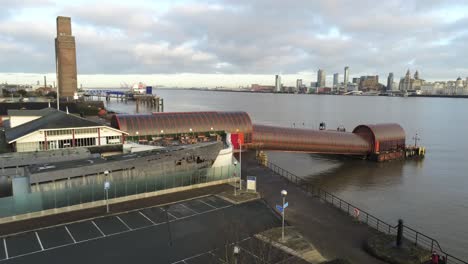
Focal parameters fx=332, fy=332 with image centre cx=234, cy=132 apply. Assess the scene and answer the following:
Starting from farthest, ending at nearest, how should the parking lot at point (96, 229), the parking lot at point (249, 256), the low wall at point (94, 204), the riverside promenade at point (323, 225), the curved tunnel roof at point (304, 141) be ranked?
the curved tunnel roof at point (304, 141) < the low wall at point (94, 204) < the riverside promenade at point (323, 225) < the parking lot at point (96, 229) < the parking lot at point (249, 256)

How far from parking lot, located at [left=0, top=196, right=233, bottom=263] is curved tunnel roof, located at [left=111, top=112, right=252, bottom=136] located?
25.9 metres

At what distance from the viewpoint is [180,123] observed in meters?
54.4

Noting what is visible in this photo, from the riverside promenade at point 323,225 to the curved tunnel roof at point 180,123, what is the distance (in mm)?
22106

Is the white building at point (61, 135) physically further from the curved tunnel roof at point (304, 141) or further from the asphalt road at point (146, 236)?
the curved tunnel roof at point (304, 141)

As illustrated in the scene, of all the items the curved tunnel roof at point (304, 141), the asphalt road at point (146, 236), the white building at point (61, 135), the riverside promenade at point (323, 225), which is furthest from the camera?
the curved tunnel roof at point (304, 141)

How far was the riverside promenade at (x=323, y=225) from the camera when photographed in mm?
20797

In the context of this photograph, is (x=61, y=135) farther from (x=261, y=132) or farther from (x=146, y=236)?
(x=261, y=132)

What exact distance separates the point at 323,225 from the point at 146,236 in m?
12.7

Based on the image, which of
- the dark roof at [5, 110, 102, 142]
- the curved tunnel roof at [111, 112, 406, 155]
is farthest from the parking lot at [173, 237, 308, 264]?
the curved tunnel roof at [111, 112, 406, 155]

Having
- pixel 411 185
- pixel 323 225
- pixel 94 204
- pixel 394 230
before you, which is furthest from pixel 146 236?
pixel 411 185

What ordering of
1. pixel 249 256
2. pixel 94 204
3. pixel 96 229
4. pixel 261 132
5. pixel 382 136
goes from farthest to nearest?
pixel 382 136 → pixel 261 132 → pixel 94 204 → pixel 96 229 → pixel 249 256

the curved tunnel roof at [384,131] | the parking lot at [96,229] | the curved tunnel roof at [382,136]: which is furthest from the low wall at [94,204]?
the curved tunnel roof at [384,131]

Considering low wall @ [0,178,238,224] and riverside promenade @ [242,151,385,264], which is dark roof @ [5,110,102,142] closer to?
low wall @ [0,178,238,224]

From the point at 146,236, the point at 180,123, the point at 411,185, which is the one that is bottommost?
the point at 411,185
